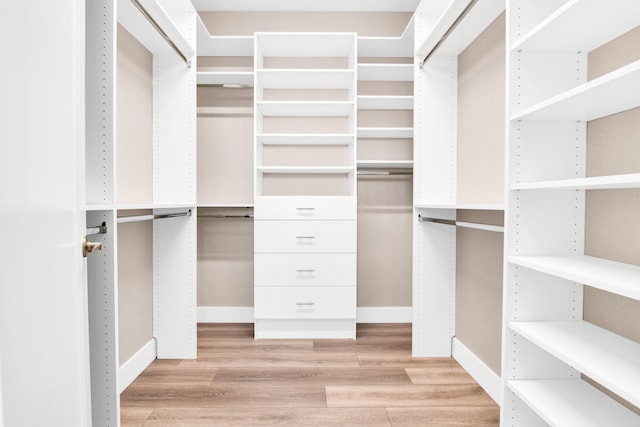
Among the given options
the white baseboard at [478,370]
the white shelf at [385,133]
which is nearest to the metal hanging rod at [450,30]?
the white shelf at [385,133]

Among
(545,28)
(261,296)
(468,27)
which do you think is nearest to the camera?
(545,28)

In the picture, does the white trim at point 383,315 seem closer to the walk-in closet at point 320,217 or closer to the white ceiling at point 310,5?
the walk-in closet at point 320,217

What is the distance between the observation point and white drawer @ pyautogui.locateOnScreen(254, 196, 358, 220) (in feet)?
8.63

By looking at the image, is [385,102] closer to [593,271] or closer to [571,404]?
[593,271]

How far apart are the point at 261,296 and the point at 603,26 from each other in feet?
7.34

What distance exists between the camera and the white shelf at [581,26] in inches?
40.0

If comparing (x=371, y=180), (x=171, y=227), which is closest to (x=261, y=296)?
(x=171, y=227)

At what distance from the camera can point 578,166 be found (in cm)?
134

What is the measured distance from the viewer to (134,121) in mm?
2189

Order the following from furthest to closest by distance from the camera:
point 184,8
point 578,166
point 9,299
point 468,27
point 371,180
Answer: point 371,180 → point 184,8 → point 468,27 → point 578,166 → point 9,299

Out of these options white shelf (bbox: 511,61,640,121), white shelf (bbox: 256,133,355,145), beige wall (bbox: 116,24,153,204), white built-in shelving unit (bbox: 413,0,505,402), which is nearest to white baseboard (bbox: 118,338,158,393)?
beige wall (bbox: 116,24,153,204)

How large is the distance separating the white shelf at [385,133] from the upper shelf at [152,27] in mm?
1242

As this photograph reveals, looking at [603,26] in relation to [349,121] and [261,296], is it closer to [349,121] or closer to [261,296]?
[349,121]

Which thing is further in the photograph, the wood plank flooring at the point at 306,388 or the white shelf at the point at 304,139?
the white shelf at the point at 304,139
